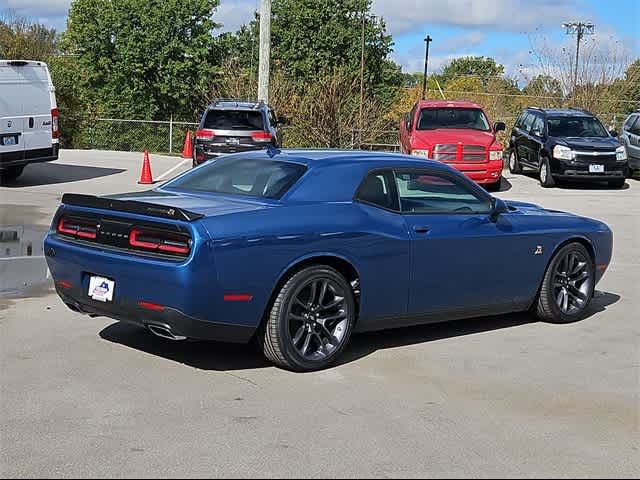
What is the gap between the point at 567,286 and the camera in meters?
8.44

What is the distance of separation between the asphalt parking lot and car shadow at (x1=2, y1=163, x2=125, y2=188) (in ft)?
37.7

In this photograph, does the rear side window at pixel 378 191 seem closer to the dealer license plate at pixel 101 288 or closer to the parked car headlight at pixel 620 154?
the dealer license plate at pixel 101 288

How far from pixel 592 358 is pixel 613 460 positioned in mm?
2290

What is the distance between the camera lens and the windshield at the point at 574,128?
2225cm

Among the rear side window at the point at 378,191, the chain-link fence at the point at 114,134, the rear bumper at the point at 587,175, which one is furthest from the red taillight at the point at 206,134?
the chain-link fence at the point at 114,134

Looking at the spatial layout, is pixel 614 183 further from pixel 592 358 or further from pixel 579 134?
pixel 592 358

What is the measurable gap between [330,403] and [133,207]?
1.80 metres

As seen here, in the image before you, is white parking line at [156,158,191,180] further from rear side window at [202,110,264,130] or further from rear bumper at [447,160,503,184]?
rear bumper at [447,160,503,184]

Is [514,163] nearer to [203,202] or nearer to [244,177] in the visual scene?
[244,177]

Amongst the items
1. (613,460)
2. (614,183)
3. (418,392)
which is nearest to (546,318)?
(418,392)

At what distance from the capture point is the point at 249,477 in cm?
463

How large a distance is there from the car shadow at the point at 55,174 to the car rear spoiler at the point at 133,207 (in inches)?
499

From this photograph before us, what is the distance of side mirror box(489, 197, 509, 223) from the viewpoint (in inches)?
303

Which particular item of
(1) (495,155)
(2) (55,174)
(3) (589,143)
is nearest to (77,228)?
(1) (495,155)
